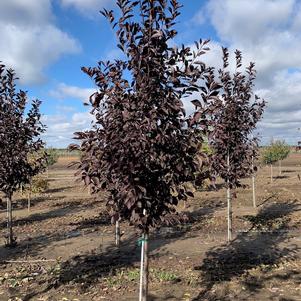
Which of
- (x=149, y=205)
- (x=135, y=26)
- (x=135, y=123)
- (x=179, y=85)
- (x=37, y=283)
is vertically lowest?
(x=37, y=283)

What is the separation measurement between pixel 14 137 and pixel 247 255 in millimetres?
6641

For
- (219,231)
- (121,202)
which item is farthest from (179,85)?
(219,231)

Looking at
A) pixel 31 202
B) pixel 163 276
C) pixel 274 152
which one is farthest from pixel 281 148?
pixel 163 276

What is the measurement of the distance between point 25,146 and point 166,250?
4.65 m

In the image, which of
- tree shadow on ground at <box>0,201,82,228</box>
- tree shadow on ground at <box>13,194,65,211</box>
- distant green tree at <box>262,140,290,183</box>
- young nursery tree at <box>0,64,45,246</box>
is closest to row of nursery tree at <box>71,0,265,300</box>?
young nursery tree at <box>0,64,45,246</box>

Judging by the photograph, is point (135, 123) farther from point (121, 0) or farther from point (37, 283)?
point (37, 283)

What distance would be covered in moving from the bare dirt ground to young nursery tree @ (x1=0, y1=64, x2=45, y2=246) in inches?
76.9

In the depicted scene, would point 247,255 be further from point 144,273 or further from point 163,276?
point 144,273

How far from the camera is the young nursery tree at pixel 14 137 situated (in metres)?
10.8

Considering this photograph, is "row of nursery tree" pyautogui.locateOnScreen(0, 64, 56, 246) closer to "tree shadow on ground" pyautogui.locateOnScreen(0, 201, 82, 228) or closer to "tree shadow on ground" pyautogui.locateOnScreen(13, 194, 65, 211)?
"tree shadow on ground" pyautogui.locateOnScreen(0, 201, 82, 228)

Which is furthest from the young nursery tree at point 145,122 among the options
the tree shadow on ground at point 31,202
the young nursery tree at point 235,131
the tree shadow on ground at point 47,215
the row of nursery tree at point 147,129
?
the tree shadow on ground at point 31,202

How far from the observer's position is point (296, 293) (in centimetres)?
710

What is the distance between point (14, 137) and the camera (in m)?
11.1

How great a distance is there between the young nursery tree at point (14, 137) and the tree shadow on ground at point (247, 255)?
5.36 meters
